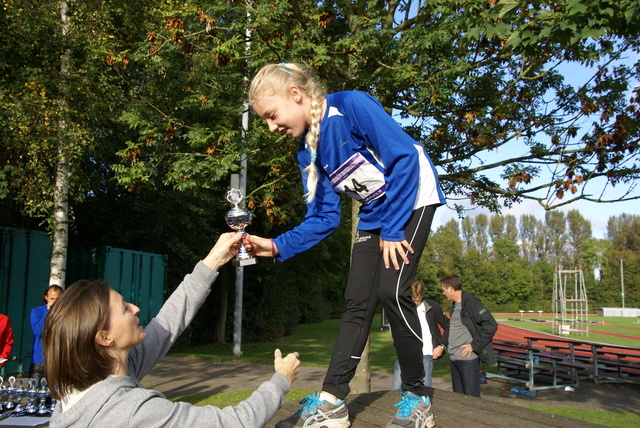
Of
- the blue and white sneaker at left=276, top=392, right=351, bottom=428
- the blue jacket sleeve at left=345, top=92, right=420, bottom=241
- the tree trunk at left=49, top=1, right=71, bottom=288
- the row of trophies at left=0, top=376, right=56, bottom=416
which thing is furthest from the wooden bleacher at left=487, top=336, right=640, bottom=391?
the blue jacket sleeve at left=345, top=92, right=420, bottom=241

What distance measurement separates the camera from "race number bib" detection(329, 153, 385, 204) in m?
3.19

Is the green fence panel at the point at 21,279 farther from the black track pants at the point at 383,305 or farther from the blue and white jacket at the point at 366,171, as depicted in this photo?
the black track pants at the point at 383,305

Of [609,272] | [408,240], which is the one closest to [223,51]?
[408,240]

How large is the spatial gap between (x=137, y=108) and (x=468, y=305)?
646 cm

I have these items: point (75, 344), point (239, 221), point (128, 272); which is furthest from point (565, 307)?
point (75, 344)

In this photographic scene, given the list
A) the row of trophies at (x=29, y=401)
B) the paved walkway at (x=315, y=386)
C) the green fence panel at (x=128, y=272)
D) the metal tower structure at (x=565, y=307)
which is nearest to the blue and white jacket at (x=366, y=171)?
the row of trophies at (x=29, y=401)

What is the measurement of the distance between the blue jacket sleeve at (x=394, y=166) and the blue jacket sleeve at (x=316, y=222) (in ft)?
1.67

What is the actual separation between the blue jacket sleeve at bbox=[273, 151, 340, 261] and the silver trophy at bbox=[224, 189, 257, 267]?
287mm

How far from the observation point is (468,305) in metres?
7.95

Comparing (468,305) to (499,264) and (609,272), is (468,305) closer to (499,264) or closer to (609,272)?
(499,264)

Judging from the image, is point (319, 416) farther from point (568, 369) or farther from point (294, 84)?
point (568, 369)

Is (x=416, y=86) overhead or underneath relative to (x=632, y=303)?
overhead

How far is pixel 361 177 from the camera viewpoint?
10.5 ft

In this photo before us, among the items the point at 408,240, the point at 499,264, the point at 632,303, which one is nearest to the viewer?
the point at 408,240
